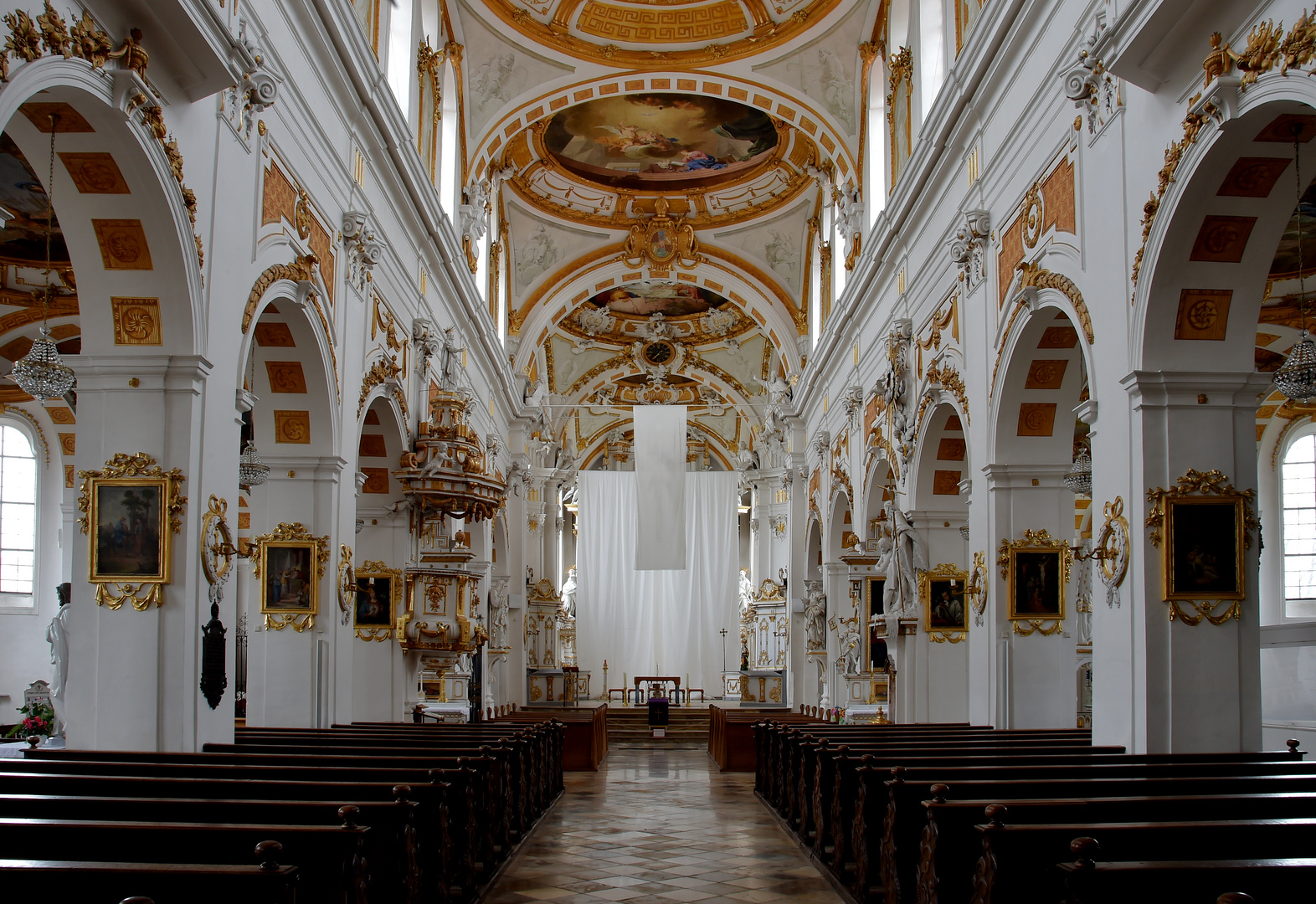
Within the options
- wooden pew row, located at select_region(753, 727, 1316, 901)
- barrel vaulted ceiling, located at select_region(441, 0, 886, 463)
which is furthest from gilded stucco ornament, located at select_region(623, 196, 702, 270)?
wooden pew row, located at select_region(753, 727, 1316, 901)

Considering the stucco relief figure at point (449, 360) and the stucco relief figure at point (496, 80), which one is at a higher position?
the stucco relief figure at point (496, 80)

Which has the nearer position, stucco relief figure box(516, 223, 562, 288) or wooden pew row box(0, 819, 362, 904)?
wooden pew row box(0, 819, 362, 904)

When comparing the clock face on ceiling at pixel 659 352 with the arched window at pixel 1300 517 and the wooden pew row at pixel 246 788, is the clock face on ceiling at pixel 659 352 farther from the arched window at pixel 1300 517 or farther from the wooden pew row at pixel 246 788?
the wooden pew row at pixel 246 788

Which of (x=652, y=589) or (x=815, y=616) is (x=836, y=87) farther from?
(x=652, y=589)

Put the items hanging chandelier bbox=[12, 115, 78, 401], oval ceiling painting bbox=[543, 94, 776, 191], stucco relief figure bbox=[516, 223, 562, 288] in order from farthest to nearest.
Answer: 1. stucco relief figure bbox=[516, 223, 562, 288]
2. oval ceiling painting bbox=[543, 94, 776, 191]
3. hanging chandelier bbox=[12, 115, 78, 401]

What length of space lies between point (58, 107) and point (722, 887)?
249 inches

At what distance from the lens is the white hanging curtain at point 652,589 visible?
106ft

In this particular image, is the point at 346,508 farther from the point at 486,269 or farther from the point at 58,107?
the point at 486,269

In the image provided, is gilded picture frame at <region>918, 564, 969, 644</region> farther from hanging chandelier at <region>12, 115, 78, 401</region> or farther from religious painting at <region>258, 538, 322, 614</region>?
hanging chandelier at <region>12, 115, 78, 401</region>

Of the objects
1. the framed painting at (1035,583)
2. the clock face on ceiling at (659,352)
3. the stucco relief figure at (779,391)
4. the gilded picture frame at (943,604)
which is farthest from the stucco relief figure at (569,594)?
the framed painting at (1035,583)

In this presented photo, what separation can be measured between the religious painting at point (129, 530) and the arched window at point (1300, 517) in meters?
16.6

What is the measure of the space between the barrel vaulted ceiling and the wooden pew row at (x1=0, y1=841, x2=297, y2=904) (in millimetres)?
14987

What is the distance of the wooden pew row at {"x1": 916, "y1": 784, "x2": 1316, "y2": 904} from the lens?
4832 mm

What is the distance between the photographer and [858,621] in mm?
16484
